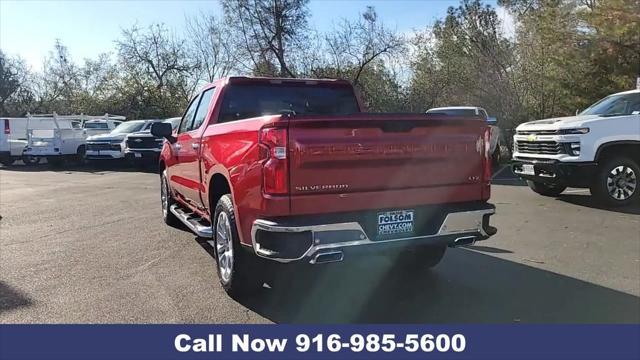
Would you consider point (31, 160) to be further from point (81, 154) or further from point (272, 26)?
point (272, 26)

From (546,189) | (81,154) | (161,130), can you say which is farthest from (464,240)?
(81,154)

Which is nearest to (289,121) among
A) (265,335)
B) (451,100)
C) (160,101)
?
(265,335)

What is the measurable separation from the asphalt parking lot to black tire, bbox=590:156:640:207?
28.1 inches

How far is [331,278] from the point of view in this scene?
555 centimetres

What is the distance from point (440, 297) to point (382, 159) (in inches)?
56.3

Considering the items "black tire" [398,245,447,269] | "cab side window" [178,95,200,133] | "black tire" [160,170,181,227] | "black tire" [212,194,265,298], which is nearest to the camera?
"black tire" [212,194,265,298]

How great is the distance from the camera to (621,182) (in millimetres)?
9375

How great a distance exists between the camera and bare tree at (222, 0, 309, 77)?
28.0 m

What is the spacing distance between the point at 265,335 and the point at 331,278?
68.4 inches

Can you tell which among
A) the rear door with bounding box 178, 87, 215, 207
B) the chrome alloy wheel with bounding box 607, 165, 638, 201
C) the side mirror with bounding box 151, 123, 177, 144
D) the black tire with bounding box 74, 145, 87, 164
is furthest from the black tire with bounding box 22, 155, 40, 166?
the chrome alloy wheel with bounding box 607, 165, 638, 201

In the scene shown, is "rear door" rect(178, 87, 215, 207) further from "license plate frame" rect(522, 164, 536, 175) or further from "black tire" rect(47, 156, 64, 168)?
"black tire" rect(47, 156, 64, 168)

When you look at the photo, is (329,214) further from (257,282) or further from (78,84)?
(78,84)

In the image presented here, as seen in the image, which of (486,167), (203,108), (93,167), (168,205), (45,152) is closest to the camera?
(486,167)

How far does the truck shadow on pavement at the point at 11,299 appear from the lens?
4.74m
